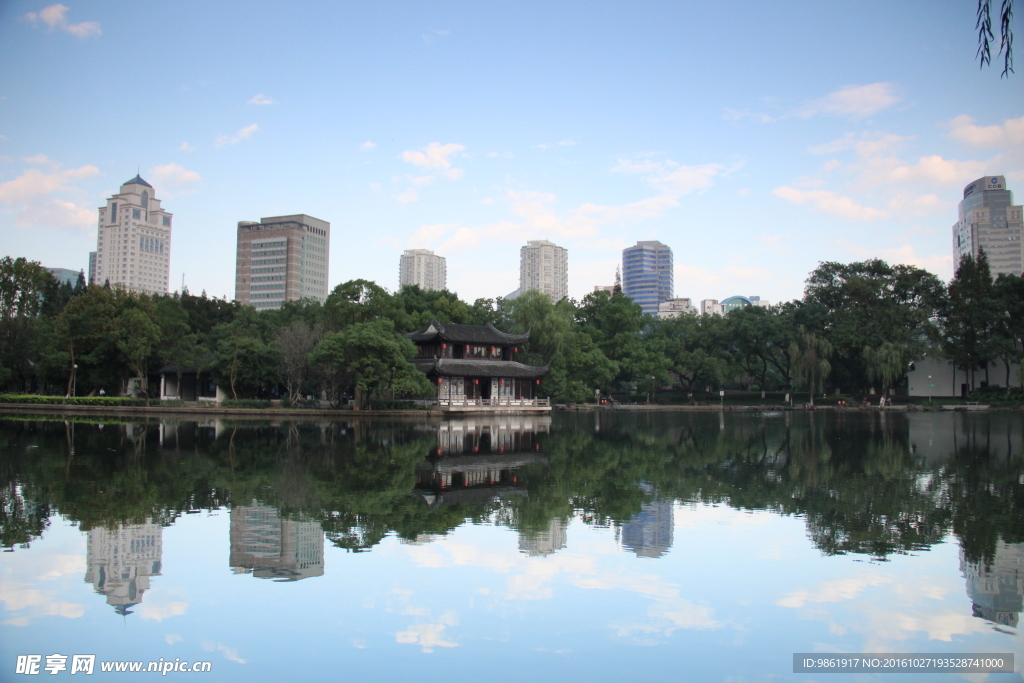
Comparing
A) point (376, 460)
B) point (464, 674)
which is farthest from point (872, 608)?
point (376, 460)

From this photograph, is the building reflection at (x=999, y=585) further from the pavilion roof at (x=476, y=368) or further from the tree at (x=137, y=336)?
the tree at (x=137, y=336)

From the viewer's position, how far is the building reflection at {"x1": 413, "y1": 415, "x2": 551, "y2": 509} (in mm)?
11477

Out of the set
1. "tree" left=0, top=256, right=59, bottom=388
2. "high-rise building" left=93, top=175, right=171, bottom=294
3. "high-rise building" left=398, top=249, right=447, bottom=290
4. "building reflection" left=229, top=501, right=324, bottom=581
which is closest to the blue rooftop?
"high-rise building" left=93, top=175, right=171, bottom=294

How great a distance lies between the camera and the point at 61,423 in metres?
27.4

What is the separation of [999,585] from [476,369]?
35.1 m

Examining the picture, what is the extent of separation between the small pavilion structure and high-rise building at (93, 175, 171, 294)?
11240 cm

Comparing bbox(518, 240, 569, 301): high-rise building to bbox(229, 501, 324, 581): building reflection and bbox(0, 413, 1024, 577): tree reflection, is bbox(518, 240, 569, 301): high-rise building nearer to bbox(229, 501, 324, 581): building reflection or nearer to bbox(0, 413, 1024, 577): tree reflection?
bbox(0, 413, 1024, 577): tree reflection

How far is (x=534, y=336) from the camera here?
A: 4581 cm

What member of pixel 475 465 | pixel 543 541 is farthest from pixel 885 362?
pixel 543 541

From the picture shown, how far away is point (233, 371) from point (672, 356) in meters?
33.5

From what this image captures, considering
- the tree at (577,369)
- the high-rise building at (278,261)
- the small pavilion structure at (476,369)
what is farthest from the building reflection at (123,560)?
the high-rise building at (278,261)

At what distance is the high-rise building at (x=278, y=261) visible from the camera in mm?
118625

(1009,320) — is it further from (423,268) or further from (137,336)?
(423,268)

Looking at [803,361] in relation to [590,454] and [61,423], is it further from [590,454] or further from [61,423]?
[61,423]
